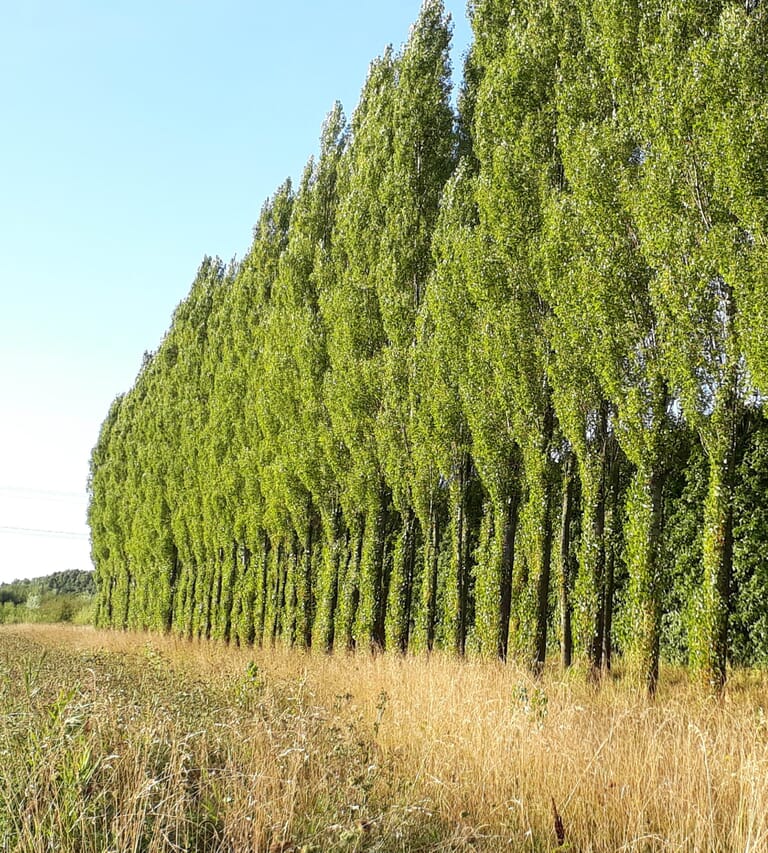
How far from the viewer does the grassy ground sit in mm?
3738

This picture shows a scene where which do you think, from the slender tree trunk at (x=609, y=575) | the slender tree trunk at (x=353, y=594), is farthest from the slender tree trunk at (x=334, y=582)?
the slender tree trunk at (x=609, y=575)

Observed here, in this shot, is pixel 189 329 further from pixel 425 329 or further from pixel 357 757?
pixel 357 757

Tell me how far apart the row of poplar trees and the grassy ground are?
4.04 m

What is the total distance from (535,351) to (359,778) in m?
8.41

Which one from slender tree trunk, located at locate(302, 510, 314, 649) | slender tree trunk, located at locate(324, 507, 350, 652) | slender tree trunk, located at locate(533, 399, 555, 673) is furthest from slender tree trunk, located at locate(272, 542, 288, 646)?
slender tree trunk, located at locate(533, 399, 555, 673)

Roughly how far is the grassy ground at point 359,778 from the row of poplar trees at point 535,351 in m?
4.04

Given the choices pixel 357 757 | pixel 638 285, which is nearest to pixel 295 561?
pixel 638 285

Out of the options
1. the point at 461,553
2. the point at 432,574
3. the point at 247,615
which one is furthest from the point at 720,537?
the point at 247,615

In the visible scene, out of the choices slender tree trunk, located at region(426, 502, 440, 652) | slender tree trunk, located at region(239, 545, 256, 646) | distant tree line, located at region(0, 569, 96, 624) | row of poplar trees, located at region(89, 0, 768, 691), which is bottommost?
distant tree line, located at region(0, 569, 96, 624)

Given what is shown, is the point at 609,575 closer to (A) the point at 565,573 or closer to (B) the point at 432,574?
(A) the point at 565,573

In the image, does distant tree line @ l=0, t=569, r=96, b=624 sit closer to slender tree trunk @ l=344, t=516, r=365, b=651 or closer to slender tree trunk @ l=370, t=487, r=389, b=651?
slender tree trunk @ l=344, t=516, r=365, b=651

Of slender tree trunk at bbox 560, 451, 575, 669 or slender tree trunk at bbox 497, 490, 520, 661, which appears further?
slender tree trunk at bbox 497, 490, 520, 661

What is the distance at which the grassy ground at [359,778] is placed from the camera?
3738 mm

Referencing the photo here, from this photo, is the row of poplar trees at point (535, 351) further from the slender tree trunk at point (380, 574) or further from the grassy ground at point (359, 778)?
the grassy ground at point (359, 778)
